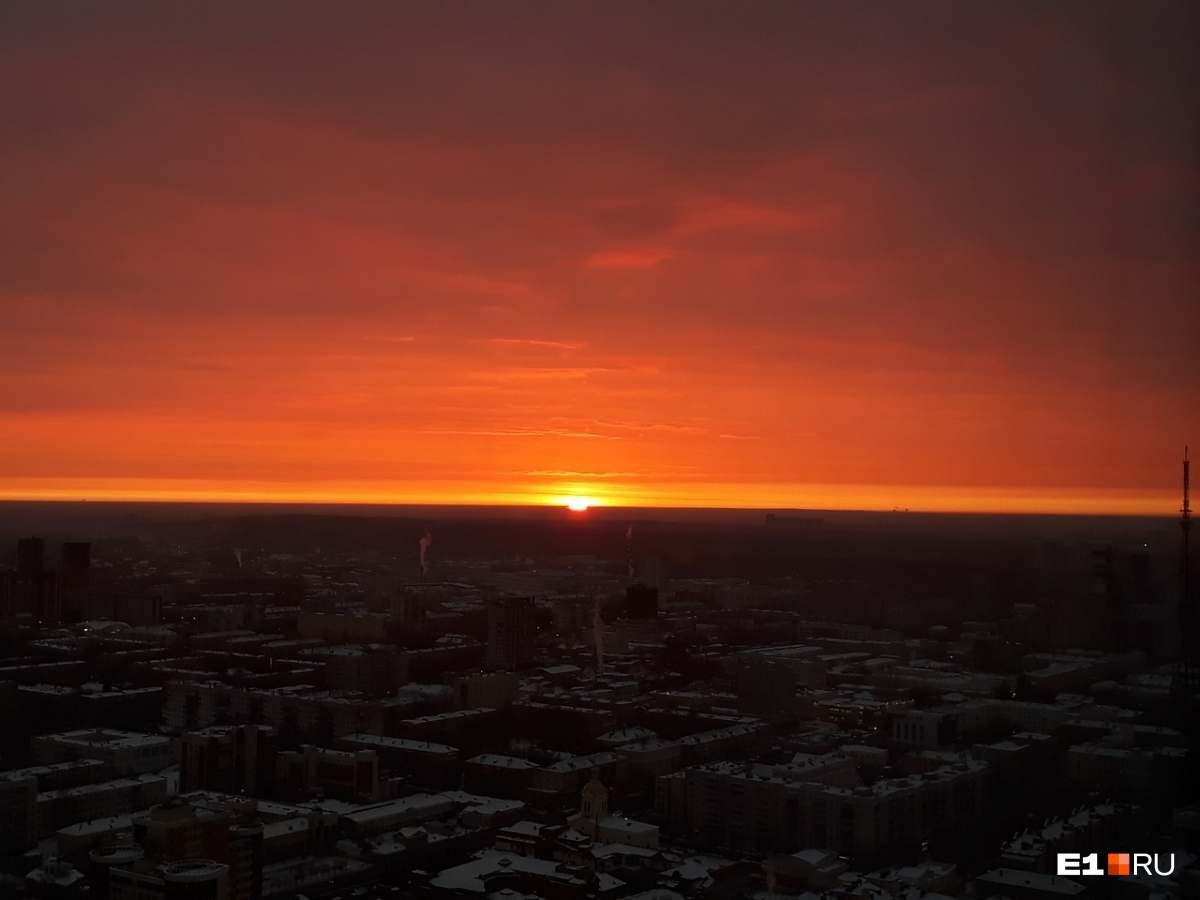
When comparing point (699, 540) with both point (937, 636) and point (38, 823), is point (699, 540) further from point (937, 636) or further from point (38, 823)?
point (38, 823)

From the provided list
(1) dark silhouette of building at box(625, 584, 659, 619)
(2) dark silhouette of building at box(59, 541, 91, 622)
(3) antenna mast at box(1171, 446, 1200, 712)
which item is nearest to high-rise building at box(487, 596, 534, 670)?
(1) dark silhouette of building at box(625, 584, 659, 619)

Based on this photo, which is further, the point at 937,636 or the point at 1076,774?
the point at 937,636

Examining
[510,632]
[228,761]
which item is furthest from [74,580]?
[228,761]

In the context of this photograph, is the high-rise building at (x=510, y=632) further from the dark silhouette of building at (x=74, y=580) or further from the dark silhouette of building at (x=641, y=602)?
the dark silhouette of building at (x=74, y=580)

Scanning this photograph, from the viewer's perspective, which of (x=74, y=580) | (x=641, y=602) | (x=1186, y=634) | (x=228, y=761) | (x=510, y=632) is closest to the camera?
(x=1186, y=634)

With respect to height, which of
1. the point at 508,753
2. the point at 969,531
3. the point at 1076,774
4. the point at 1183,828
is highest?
the point at 969,531

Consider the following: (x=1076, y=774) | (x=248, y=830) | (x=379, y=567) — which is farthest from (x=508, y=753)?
(x=379, y=567)

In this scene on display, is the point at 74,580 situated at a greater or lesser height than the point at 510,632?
greater

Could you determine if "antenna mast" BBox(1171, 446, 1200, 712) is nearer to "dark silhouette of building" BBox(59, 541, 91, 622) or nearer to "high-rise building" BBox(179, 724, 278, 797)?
"high-rise building" BBox(179, 724, 278, 797)

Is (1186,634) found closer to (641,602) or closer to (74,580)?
(641,602)
